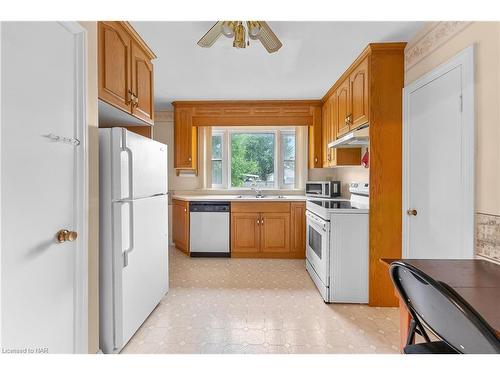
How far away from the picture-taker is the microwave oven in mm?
3656

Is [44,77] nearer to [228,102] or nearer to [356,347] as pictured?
[356,347]

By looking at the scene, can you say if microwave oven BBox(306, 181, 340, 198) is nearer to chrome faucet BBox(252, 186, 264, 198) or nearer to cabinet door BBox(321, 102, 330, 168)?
cabinet door BBox(321, 102, 330, 168)

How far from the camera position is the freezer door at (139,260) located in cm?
160

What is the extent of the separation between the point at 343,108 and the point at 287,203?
1.45m

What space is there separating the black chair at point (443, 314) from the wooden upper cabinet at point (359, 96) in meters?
1.72

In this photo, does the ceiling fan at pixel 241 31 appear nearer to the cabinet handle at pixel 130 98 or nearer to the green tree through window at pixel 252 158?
the cabinet handle at pixel 130 98

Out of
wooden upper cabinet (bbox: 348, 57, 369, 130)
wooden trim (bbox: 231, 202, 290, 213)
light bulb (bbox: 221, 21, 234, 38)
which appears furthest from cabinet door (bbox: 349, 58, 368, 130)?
wooden trim (bbox: 231, 202, 290, 213)

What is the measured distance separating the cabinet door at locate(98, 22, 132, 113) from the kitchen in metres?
0.01

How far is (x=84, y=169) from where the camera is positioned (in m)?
1.33

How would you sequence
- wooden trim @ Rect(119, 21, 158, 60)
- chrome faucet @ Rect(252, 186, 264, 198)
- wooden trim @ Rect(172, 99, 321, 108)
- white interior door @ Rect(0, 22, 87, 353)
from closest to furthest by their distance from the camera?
1. white interior door @ Rect(0, 22, 87, 353)
2. wooden trim @ Rect(119, 21, 158, 60)
3. wooden trim @ Rect(172, 99, 321, 108)
4. chrome faucet @ Rect(252, 186, 264, 198)

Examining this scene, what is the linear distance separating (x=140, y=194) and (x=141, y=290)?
0.71 metres

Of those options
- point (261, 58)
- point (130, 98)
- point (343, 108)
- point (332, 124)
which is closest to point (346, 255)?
point (343, 108)

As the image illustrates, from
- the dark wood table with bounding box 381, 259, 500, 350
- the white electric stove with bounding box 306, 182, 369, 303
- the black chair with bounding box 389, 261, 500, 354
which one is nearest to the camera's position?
the black chair with bounding box 389, 261, 500, 354
